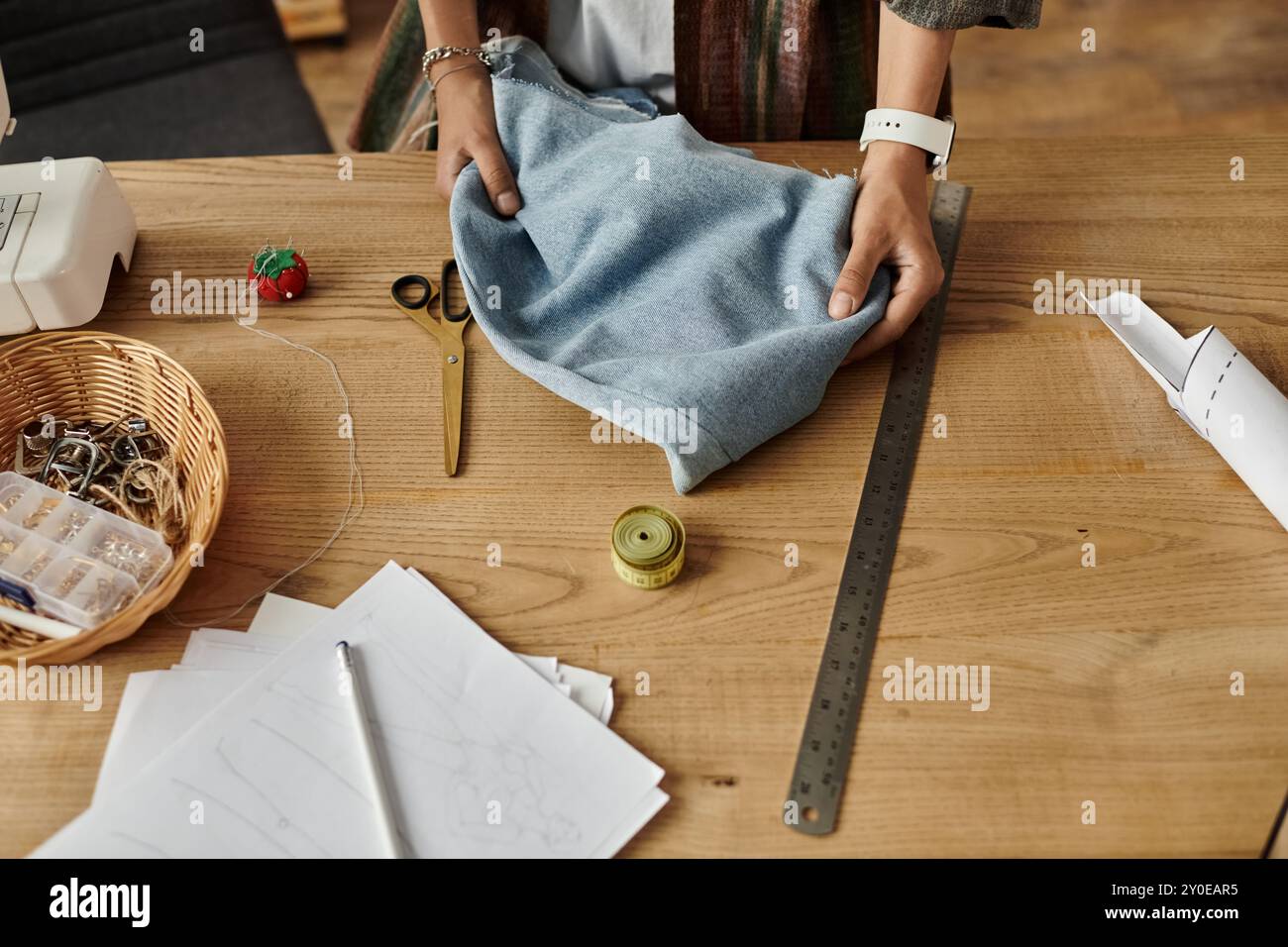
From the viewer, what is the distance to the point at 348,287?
1.08 meters

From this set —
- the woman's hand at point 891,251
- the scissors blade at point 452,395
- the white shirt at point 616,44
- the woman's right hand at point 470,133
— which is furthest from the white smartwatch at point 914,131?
the scissors blade at point 452,395

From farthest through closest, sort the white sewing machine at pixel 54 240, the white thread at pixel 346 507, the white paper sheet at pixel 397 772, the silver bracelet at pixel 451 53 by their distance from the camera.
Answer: the silver bracelet at pixel 451 53 < the white sewing machine at pixel 54 240 < the white thread at pixel 346 507 < the white paper sheet at pixel 397 772

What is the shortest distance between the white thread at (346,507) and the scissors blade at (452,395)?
3.2 inches

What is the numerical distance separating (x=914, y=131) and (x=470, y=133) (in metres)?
0.47

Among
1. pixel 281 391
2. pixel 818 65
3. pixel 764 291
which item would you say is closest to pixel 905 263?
pixel 764 291

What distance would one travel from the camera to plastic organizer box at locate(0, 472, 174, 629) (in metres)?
0.82

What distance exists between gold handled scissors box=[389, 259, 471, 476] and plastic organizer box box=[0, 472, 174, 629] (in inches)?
10.2

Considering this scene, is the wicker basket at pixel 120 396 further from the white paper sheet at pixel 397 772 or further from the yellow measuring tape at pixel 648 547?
the yellow measuring tape at pixel 648 547

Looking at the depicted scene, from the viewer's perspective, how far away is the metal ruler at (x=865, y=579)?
2.52 feet

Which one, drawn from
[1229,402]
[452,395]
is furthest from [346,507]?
[1229,402]

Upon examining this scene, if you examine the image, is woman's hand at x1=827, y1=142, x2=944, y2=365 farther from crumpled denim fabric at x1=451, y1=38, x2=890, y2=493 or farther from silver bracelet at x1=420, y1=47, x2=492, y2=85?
silver bracelet at x1=420, y1=47, x2=492, y2=85

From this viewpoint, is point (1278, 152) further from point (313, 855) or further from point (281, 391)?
point (313, 855)

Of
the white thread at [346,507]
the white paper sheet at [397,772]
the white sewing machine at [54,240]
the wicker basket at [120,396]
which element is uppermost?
the white sewing machine at [54,240]

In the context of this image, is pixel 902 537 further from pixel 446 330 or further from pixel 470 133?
pixel 470 133
